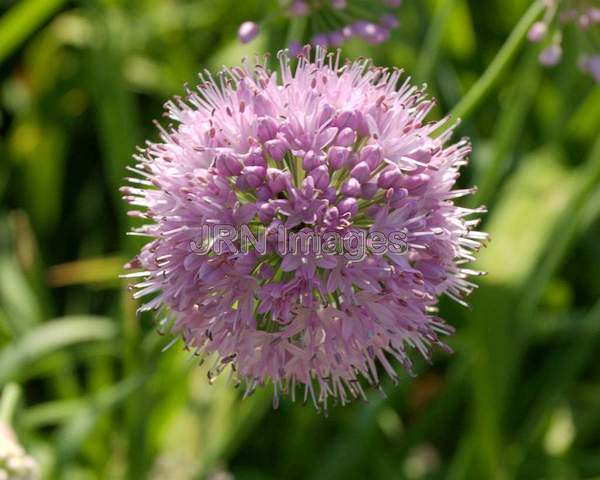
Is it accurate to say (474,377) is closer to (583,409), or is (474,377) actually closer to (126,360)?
(583,409)

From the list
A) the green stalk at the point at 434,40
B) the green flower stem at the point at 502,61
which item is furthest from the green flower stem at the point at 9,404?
the green stalk at the point at 434,40

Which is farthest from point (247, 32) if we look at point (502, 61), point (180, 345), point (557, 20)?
point (180, 345)

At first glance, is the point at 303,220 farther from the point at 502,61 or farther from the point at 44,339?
the point at 44,339

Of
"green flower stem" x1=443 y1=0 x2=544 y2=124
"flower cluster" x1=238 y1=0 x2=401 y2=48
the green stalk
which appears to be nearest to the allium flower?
"green flower stem" x1=443 y1=0 x2=544 y2=124

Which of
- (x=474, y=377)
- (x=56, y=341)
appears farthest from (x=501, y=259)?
(x=56, y=341)

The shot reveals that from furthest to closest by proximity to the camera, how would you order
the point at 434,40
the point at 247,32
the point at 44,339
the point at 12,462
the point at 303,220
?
the point at 44,339 < the point at 434,40 < the point at 247,32 < the point at 12,462 < the point at 303,220

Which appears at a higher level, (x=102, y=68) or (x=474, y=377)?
(x=102, y=68)

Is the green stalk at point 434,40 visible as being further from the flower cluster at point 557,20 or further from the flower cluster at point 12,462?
the flower cluster at point 12,462
